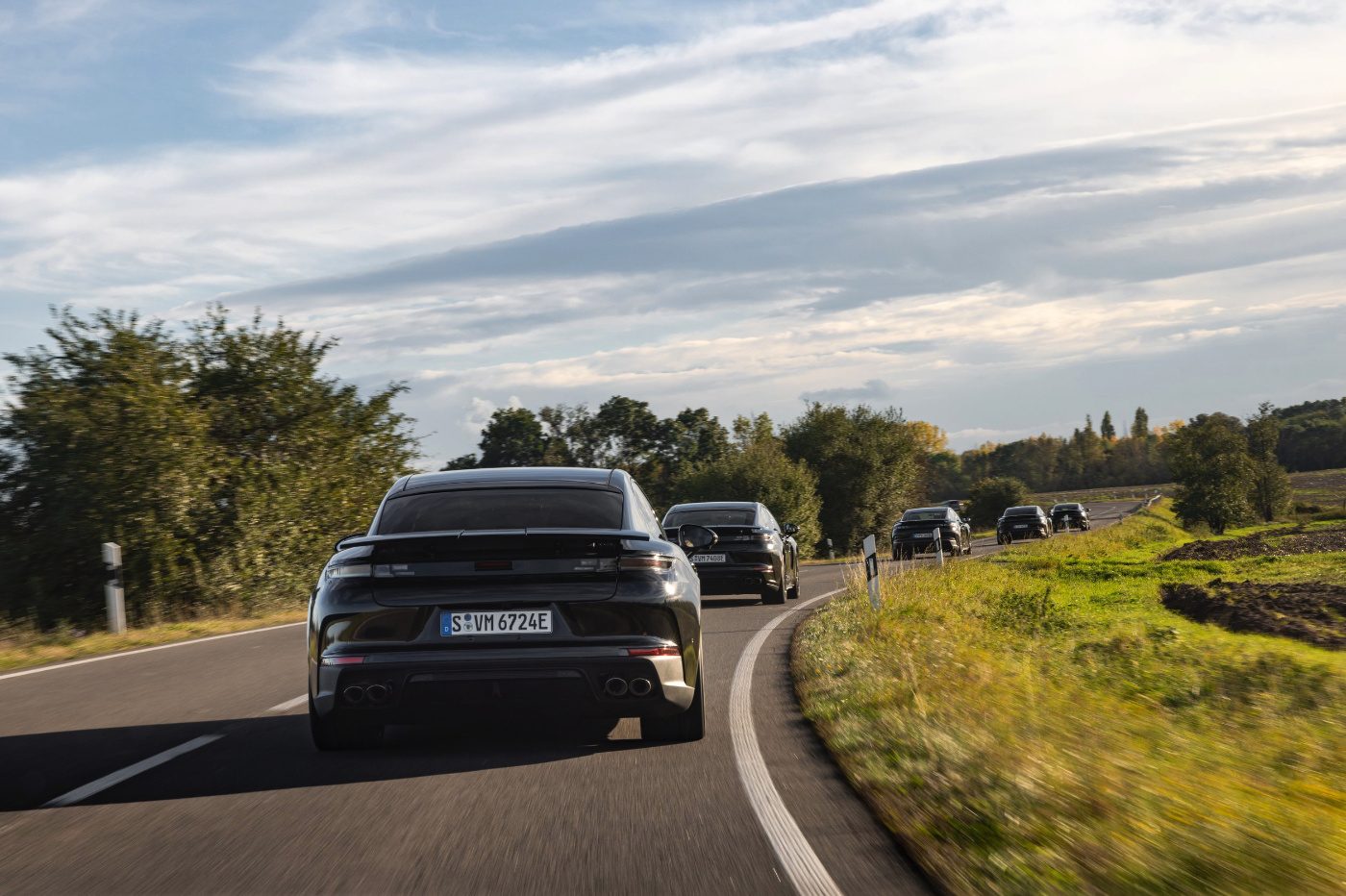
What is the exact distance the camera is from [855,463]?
68.9 metres

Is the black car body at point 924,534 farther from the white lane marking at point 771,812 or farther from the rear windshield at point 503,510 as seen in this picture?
the rear windshield at point 503,510

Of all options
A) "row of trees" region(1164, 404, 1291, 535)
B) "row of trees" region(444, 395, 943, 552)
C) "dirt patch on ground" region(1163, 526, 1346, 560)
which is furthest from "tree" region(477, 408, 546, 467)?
"dirt patch on ground" region(1163, 526, 1346, 560)

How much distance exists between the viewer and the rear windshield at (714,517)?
17.9 m

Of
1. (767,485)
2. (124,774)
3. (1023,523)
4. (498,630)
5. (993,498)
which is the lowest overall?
(1023,523)

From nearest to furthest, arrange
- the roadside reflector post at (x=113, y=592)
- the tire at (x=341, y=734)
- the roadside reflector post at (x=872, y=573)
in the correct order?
the tire at (x=341, y=734) → the roadside reflector post at (x=872, y=573) → the roadside reflector post at (x=113, y=592)

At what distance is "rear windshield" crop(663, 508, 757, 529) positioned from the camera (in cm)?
1794

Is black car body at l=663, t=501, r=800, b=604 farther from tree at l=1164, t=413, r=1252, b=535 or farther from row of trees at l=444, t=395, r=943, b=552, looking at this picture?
tree at l=1164, t=413, r=1252, b=535

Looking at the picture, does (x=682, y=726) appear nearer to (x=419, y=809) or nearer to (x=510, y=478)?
(x=510, y=478)

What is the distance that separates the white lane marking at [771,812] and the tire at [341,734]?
198 cm

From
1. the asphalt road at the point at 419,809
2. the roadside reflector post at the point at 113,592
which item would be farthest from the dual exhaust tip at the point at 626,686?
the roadside reflector post at the point at 113,592

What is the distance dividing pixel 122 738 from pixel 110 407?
47.0 ft

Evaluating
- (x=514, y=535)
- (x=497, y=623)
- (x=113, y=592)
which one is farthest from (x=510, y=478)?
(x=113, y=592)

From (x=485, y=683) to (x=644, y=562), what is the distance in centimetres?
103

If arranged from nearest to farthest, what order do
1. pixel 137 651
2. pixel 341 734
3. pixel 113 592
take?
pixel 341 734 < pixel 137 651 < pixel 113 592
